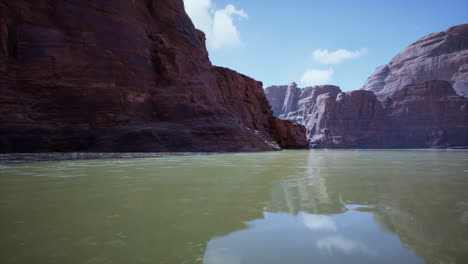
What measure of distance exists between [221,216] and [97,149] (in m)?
14.5

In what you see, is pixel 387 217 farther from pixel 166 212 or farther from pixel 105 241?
pixel 105 241

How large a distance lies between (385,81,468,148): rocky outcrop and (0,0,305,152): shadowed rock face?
2579 inches

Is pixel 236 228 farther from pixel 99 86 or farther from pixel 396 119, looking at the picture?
pixel 396 119

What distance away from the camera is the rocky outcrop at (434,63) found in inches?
3169

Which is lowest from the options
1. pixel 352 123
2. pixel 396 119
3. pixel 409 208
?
pixel 409 208

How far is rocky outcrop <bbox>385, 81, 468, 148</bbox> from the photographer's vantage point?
65.6 meters

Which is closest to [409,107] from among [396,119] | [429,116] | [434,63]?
[396,119]

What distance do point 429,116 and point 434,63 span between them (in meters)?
27.4

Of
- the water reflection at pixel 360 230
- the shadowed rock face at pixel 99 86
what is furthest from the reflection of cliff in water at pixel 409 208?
the shadowed rock face at pixel 99 86

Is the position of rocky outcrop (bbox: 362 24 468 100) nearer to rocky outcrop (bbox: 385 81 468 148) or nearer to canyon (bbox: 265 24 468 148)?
canyon (bbox: 265 24 468 148)

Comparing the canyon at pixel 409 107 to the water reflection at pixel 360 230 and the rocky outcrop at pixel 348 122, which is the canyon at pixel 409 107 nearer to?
the rocky outcrop at pixel 348 122

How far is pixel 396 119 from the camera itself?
241 feet

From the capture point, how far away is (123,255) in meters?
1.24

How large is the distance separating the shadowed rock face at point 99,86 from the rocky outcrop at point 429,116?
65502 millimetres
